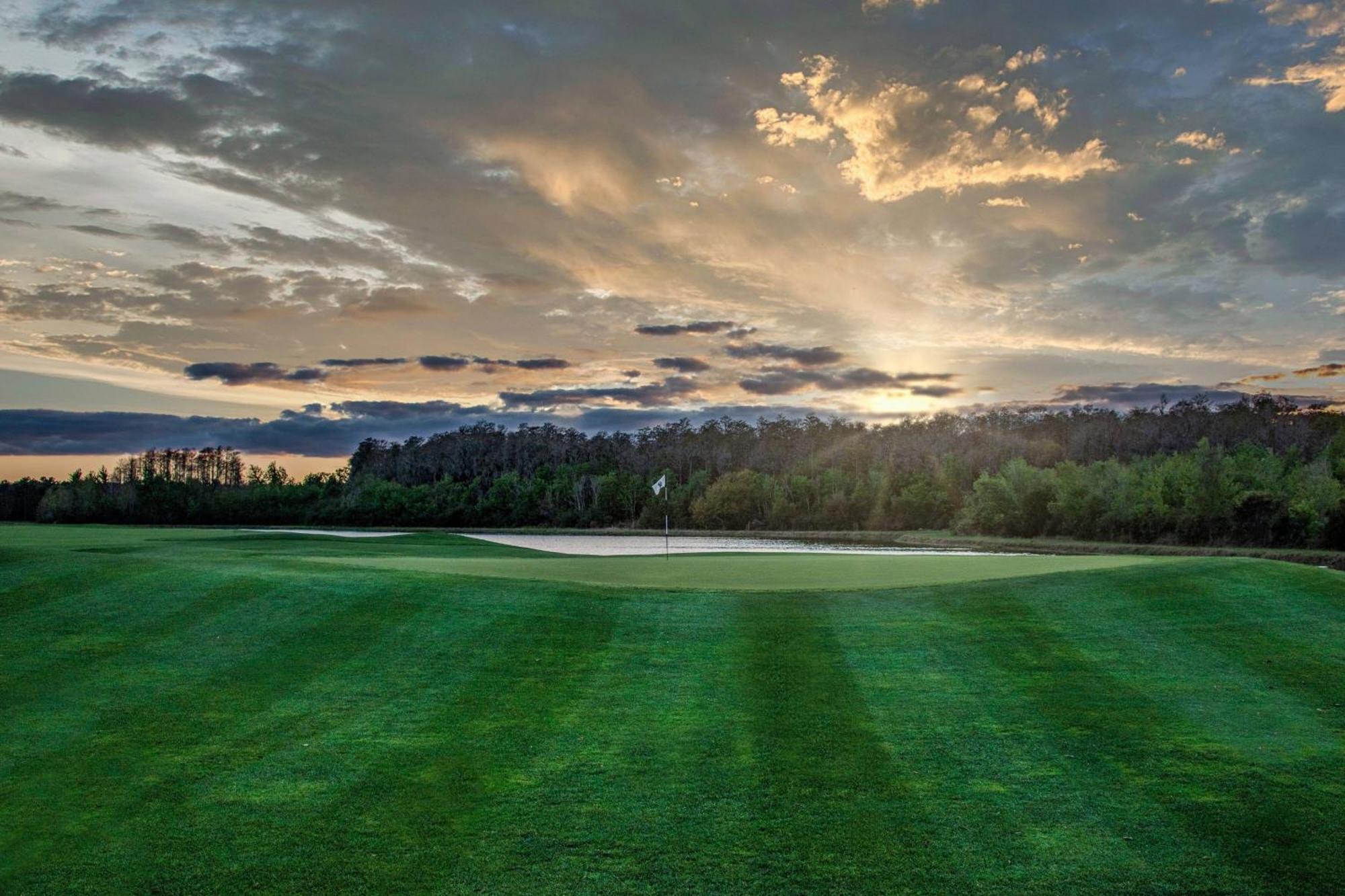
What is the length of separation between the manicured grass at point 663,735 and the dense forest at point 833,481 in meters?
50.4

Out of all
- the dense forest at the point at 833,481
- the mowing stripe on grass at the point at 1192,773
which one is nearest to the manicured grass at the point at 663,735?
the mowing stripe on grass at the point at 1192,773

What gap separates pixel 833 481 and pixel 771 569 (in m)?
82.3

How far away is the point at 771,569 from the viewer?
766 inches

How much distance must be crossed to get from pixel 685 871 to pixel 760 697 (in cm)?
382

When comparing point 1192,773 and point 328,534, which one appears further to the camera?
point 328,534

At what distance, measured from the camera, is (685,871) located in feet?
20.6

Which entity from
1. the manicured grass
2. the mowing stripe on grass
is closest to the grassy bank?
the manicured grass

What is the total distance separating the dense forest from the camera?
194ft

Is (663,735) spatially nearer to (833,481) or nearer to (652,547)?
(652,547)

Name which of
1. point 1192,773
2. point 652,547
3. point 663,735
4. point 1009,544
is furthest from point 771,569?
point 1009,544

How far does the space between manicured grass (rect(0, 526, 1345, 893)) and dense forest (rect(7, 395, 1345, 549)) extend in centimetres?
5043

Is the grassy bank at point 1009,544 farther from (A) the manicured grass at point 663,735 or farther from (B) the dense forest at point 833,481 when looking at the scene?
(A) the manicured grass at point 663,735

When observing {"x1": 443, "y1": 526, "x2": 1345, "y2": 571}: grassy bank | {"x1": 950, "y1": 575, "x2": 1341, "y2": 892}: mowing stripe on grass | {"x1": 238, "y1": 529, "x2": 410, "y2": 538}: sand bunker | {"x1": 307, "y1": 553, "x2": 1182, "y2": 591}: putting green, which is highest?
{"x1": 307, "y1": 553, "x2": 1182, "y2": 591}: putting green

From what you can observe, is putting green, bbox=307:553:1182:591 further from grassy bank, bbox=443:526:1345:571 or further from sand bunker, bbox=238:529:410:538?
sand bunker, bbox=238:529:410:538
